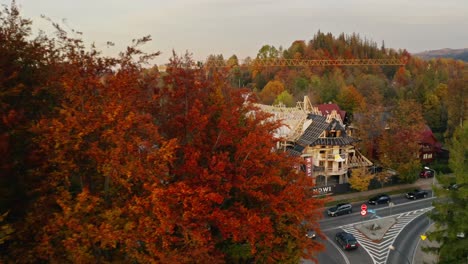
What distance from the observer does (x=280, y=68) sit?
377ft

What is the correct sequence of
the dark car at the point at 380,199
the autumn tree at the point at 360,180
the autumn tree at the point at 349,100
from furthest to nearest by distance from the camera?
1. the autumn tree at the point at 349,100
2. the autumn tree at the point at 360,180
3. the dark car at the point at 380,199

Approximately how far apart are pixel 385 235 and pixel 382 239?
1020 millimetres

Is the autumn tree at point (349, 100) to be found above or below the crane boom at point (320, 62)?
below

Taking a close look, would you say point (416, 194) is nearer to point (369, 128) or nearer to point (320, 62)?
point (369, 128)

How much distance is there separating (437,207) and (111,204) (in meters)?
19.0

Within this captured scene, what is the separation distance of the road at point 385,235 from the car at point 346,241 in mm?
406

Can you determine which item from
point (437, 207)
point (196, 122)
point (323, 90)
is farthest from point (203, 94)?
point (323, 90)

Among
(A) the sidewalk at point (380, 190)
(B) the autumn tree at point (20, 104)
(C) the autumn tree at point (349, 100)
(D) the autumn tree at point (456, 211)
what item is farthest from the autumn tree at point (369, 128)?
(B) the autumn tree at point (20, 104)

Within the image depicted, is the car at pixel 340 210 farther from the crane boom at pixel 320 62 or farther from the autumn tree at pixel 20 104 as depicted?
the crane boom at pixel 320 62

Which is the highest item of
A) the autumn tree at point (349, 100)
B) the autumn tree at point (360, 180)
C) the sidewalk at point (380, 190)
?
the autumn tree at point (349, 100)

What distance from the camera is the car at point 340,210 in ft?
128

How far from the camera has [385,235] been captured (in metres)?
34.1

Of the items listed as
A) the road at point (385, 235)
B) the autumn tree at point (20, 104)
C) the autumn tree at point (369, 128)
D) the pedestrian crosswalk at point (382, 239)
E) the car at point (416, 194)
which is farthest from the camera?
the autumn tree at point (369, 128)

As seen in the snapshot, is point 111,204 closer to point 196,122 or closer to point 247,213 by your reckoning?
point 196,122
